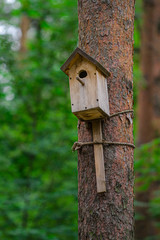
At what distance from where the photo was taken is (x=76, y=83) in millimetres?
2070

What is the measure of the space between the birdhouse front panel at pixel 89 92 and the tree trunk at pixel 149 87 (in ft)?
15.1

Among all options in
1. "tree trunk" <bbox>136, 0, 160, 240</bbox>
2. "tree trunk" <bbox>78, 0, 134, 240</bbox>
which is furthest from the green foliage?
"tree trunk" <bbox>78, 0, 134, 240</bbox>

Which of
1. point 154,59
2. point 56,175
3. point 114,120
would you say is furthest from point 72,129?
point 114,120

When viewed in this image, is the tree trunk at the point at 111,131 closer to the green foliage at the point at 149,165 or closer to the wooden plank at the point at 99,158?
the wooden plank at the point at 99,158

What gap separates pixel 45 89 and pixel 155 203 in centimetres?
309

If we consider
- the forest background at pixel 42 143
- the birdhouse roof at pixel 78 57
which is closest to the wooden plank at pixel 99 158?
the birdhouse roof at pixel 78 57

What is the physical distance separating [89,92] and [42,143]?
10.6ft

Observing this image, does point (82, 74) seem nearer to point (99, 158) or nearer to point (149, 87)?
point (99, 158)

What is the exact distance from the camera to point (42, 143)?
16.7 feet

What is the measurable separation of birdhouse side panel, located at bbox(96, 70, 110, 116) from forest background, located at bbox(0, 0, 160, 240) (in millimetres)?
2861

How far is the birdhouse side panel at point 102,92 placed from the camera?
1.95m

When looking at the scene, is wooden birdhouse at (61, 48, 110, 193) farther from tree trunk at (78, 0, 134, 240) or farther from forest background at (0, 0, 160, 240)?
forest background at (0, 0, 160, 240)

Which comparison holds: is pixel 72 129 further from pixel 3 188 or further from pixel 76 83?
pixel 76 83

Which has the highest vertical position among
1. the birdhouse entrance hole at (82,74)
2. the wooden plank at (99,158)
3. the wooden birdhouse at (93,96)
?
the birdhouse entrance hole at (82,74)
